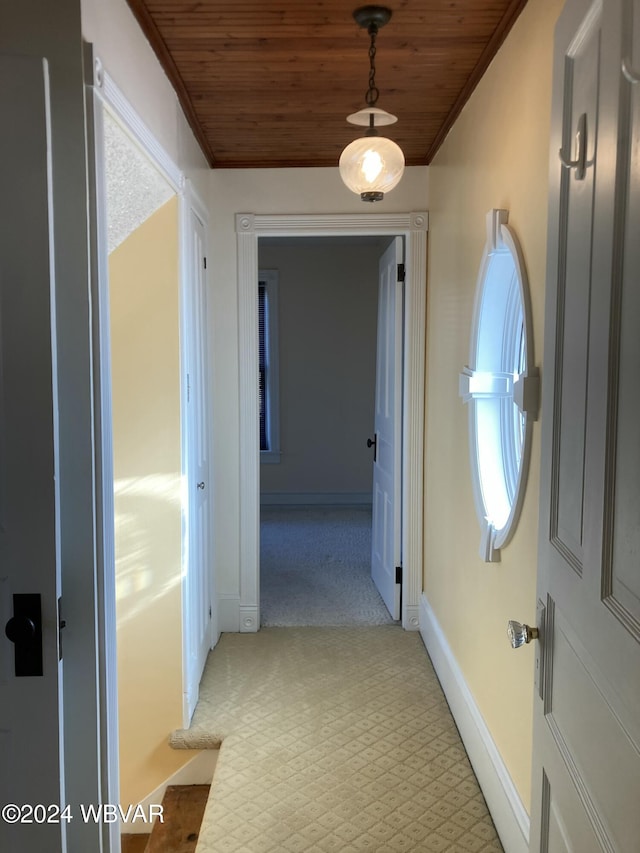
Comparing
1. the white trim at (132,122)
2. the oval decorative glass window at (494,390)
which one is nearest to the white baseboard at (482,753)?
the oval decorative glass window at (494,390)

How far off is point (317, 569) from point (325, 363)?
249 cm

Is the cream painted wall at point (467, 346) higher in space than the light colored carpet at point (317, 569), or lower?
higher

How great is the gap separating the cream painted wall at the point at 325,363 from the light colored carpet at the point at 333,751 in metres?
3.24

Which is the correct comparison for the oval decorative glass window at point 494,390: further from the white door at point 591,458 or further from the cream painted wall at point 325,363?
the cream painted wall at point 325,363

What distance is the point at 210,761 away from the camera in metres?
2.74

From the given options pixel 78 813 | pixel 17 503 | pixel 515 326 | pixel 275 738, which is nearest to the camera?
pixel 17 503

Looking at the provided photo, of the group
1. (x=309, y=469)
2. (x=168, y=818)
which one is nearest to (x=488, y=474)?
(x=168, y=818)

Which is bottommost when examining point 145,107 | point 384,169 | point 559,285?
point 559,285

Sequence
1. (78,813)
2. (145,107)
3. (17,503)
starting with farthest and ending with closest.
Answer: (145,107)
(78,813)
(17,503)

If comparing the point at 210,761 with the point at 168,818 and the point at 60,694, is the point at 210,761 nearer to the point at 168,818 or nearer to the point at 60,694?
the point at 168,818

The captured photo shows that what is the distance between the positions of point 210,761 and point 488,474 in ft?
5.37

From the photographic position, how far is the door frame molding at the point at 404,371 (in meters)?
3.55

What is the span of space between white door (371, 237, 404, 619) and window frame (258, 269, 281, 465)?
246 cm

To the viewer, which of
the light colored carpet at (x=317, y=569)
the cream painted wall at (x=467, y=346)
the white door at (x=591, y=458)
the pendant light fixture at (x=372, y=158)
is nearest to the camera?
the white door at (x=591, y=458)
